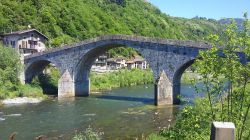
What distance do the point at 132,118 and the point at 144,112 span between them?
3.86 meters

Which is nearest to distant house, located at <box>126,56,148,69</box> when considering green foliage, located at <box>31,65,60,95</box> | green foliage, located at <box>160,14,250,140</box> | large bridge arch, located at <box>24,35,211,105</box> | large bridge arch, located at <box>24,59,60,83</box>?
green foliage, located at <box>31,65,60,95</box>

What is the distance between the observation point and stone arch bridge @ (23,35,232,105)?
4369 cm

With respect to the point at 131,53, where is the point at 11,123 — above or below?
below

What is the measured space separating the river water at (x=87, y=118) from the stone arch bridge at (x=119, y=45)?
3301mm

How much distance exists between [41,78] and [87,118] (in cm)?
2439

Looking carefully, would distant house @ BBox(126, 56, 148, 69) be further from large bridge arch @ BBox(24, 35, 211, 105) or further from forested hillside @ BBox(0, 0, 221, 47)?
large bridge arch @ BBox(24, 35, 211, 105)

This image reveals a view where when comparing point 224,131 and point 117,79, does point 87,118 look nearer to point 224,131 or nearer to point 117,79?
point 224,131

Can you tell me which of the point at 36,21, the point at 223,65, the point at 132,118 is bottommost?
the point at 132,118

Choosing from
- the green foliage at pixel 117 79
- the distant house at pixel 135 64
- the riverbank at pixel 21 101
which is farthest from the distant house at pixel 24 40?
the distant house at pixel 135 64

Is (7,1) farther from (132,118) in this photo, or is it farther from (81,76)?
(132,118)

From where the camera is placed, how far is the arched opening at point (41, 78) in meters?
55.3

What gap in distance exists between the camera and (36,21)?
82562mm

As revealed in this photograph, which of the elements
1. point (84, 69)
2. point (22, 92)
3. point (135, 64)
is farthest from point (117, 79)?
point (135, 64)

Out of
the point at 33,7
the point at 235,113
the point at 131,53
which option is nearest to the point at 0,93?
the point at 235,113
